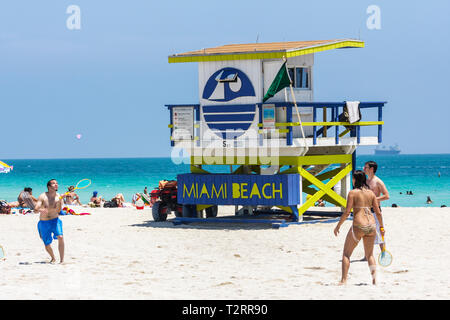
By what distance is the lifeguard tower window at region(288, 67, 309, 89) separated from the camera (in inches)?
852

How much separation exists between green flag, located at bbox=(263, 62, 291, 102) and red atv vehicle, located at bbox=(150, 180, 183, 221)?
4.11m

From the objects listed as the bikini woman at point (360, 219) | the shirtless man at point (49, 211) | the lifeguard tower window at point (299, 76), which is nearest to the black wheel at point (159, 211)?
the lifeguard tower window at point (299, 76)

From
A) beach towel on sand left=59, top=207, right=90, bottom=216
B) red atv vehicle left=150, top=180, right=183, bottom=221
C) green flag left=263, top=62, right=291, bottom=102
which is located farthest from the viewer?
beach towel on sand left=59, top=207, right=90, bottom=216

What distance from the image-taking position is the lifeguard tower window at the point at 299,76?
21.6 metres

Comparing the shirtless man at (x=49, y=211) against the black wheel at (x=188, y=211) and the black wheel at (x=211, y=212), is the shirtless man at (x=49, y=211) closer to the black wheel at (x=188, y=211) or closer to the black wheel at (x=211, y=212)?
the black wheel at (x=188, y=211)

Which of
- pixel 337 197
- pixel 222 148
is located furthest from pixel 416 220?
pixel 222 148

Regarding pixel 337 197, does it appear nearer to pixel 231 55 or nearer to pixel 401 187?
pixel 231 55

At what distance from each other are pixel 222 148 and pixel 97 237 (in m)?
3.96

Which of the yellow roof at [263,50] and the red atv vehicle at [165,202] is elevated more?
the yellow roof at [263,50]

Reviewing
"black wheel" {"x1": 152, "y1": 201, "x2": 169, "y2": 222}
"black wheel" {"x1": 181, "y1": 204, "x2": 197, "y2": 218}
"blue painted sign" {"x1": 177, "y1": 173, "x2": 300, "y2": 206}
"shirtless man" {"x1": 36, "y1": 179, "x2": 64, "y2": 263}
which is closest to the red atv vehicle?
"black wheel" {"x1": 152, "y1": 201, "x2": 169, "y2": 222}

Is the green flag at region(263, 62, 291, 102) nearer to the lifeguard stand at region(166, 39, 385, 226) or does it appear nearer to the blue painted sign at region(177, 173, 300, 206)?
the lifeguard stand at region(166, 39, 385, 226)

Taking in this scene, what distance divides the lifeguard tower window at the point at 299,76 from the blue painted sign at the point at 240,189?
2622mm

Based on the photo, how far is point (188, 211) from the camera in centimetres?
2242

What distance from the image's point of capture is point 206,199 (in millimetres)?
21531
